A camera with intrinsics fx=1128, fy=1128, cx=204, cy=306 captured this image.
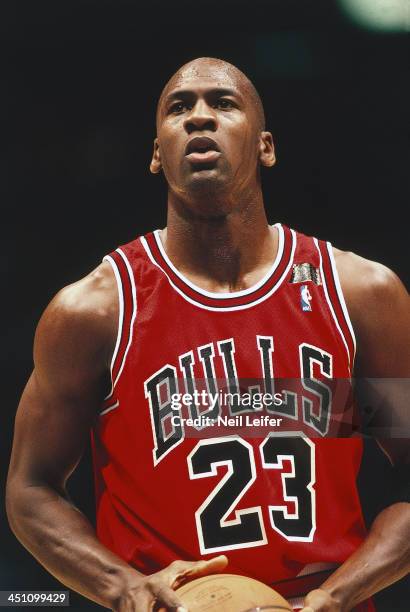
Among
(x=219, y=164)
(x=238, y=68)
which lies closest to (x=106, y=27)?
(x=238, y=68)

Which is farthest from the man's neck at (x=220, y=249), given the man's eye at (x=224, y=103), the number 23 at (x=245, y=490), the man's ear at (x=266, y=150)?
the number 23 at (x=245, y=490)

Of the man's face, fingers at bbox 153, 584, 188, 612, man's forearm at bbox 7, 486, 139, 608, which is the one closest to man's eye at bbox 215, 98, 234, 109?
the man's face

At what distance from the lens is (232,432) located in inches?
85.8

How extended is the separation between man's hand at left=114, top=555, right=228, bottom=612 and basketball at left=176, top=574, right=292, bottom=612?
0.05 feet

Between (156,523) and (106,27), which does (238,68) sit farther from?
(156,523)

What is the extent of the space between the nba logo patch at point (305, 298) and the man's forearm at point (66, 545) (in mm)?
607

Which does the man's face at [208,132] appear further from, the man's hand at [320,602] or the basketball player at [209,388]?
the man's hand at [320,602]

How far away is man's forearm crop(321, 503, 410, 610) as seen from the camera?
2.10m

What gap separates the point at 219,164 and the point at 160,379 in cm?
44

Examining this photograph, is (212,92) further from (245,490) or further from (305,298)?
(245,490)

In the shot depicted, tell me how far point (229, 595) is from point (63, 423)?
527 mm

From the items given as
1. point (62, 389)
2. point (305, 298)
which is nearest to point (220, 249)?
point (305, 298)

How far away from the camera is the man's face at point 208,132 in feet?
7.23

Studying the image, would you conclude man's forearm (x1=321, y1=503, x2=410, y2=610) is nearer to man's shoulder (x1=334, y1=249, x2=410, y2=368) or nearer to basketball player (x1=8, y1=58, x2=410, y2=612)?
basketball player (x1=8, y1=58, x2=410, y2=612)
